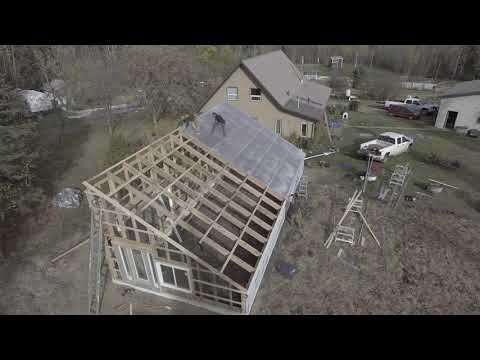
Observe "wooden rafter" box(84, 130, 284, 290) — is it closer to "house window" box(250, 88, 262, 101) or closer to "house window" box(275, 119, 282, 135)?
"house window" box(275, 119, 282, 135)

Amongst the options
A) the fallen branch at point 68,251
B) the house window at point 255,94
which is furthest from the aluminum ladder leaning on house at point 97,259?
the house window at point 255,94

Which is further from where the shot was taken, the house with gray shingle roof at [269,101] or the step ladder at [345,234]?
the house with gray shingle roof at [269,101]

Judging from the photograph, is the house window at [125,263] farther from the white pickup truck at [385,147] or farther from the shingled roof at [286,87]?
the white pickup truck at [385,147]

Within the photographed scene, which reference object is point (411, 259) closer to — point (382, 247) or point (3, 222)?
point (382, 247)

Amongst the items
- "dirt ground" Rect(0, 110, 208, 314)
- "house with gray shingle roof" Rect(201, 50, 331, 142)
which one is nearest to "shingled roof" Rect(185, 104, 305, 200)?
"dirt ground" Rect(0, 110, 208, 314)

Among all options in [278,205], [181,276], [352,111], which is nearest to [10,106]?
[181,276]
